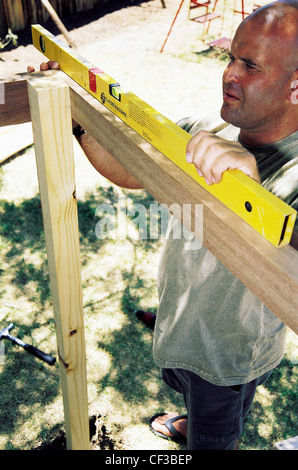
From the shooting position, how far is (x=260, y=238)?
0.97m

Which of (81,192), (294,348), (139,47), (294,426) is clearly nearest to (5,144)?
(81,192)

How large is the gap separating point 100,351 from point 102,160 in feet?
6.03

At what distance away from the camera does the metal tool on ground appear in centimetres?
322

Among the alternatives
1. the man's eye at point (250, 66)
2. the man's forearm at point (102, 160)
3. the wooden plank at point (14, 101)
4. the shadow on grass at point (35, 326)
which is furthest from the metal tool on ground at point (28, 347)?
the man's eye at point (250, 66)

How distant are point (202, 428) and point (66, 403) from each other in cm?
71

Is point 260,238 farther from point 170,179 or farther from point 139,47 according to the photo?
point 139,47

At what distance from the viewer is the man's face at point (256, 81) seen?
1584mm

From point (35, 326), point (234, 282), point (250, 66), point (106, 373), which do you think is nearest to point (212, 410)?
point (234, 282)

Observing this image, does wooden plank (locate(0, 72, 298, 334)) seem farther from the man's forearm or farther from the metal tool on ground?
the metal tool on ground

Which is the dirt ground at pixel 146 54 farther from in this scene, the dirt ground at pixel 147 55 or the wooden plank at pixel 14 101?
the wooden plank at pixel 14 101

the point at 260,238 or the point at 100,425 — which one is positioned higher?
the point at 260,238

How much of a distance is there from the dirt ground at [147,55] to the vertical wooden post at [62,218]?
3.44 metres

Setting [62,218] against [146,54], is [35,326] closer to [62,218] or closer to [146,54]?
[62,218]

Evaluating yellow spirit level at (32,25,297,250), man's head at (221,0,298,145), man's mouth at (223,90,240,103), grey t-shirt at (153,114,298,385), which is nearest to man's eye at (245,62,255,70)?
man's head at (221,0,298,145)
